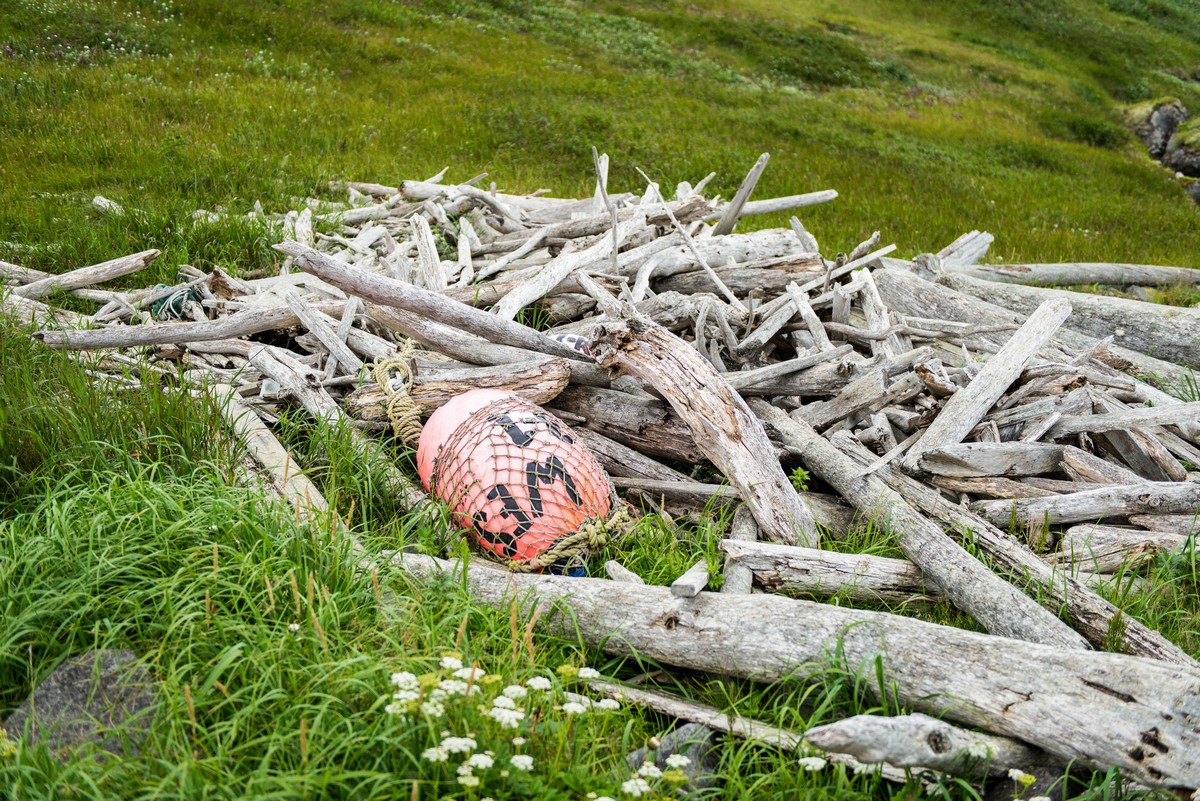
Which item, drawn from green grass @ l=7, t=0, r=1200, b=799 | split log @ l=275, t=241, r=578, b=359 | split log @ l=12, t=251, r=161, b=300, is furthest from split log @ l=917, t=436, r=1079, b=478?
split log @ l=12, t=251, r=161, b=300

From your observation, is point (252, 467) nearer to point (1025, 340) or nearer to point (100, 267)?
point (100, 267)

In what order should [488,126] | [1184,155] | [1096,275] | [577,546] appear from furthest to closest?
1. [1184,155]
2. [488,126]
3. [1096,275]
4. [577,546]

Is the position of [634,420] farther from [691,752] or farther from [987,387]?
[691,752]

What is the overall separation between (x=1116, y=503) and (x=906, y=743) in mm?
2567

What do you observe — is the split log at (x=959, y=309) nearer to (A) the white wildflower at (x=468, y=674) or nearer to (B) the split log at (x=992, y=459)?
(B) the split log at (x=992, y=459)

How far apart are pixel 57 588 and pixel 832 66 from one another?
1211 inches

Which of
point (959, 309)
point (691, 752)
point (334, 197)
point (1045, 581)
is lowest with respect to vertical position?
point (691, 752)

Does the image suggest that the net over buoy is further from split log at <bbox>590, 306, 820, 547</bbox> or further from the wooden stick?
the wooden stick

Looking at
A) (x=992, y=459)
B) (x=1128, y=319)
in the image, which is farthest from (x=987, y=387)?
(x=1128, y=319)

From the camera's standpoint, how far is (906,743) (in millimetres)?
2684

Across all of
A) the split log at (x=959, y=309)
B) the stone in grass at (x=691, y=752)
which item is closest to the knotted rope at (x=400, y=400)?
the stone in grass at (x=691, y=752)

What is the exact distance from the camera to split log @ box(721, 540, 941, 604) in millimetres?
3873

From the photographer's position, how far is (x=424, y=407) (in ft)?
16.3

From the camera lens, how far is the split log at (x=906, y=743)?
265 centimetres
